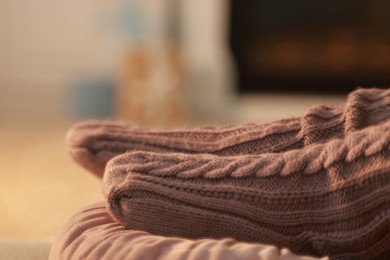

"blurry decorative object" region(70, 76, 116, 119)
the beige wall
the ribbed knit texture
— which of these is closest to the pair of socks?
the ribbed knit texture

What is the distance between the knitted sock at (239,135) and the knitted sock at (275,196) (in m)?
0.05

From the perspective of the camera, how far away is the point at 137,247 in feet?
1.89

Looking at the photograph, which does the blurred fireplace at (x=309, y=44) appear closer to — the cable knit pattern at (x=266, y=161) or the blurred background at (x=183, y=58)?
the blurred background at (x=183, y=58)

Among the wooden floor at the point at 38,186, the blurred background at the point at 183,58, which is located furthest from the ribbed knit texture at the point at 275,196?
the blurred background at the point at 183,58

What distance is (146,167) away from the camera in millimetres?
626

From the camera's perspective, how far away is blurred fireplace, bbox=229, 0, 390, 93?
10.4 feet

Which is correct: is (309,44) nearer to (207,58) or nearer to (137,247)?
(207,58)

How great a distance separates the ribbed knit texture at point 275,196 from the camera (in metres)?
0.61

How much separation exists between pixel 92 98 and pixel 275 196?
2.54m

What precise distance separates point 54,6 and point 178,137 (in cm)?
266

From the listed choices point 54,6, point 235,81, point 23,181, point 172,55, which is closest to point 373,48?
point 235,81

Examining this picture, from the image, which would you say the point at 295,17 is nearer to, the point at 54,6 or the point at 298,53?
the point at 298,53

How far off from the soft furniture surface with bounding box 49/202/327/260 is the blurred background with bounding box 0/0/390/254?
7.69ft

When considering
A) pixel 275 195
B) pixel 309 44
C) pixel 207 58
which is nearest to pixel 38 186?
pixel 275 195
